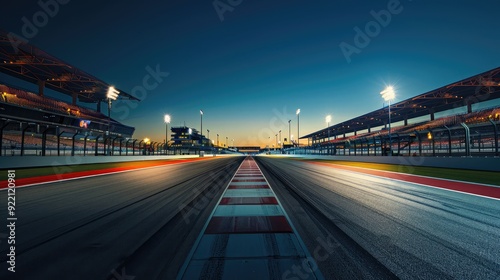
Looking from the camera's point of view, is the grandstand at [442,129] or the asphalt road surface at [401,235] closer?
the asphalt road surface at [401,235]

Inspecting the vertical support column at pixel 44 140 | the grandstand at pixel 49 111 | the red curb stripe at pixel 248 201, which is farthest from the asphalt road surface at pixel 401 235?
the vertical support column at pixel 44 140

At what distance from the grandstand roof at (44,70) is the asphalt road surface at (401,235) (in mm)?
38076

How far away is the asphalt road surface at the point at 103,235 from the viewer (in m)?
2.30

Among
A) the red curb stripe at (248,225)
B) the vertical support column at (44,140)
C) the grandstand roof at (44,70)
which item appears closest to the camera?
the red curb stripe at (248,225)

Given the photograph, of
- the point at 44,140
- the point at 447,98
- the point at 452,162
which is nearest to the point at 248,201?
the point at 452,162

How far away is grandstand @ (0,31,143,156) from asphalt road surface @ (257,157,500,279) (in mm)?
15559

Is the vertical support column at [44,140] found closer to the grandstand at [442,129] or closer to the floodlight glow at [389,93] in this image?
the grandstand at [442,129]

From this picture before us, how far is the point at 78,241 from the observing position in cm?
298

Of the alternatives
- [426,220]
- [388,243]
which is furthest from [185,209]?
[426,220]

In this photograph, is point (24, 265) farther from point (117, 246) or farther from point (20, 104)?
point (20, 104)

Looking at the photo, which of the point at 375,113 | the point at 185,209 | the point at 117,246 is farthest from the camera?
the point at 375,113

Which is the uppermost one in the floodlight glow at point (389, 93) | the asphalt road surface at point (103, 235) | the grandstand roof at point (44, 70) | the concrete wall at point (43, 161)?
the grandstand roof at point (44, 70)

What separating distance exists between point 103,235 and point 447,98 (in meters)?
52.8

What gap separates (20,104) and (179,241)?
49500 millimetres
